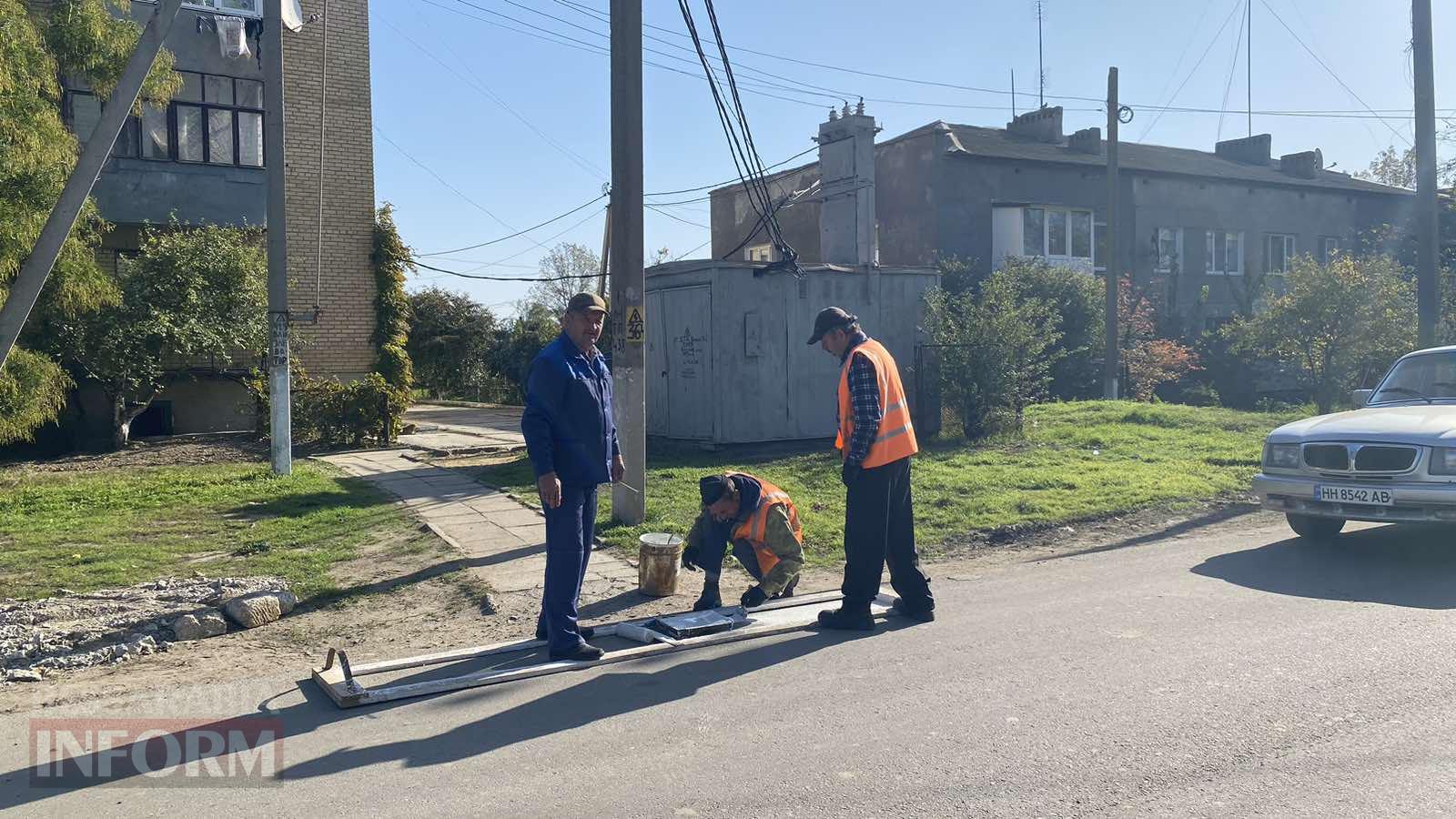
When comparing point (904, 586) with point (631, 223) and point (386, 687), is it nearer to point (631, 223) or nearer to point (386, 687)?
point (386, 687)

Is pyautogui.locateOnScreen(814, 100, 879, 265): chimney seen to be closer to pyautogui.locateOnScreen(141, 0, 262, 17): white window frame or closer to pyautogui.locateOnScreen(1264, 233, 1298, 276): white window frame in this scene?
pyautogui.locateOnScreen(141, 0, 262, 17): white window frame

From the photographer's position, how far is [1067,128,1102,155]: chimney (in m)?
31.4

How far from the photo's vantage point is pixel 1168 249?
3212 centimetres

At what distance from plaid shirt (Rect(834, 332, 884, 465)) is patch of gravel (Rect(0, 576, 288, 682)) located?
162 inches

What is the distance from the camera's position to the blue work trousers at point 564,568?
5586 millimetres

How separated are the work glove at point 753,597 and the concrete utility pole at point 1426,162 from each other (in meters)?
12.1

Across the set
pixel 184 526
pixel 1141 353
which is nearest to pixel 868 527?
pixel 184 526

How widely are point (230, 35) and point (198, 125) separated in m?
1.68

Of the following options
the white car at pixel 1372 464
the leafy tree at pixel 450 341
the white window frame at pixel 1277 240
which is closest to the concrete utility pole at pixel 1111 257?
the white car at pixel 1372 464

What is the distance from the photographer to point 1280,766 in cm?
397

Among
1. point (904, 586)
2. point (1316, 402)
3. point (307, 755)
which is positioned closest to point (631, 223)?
point (904, 586)

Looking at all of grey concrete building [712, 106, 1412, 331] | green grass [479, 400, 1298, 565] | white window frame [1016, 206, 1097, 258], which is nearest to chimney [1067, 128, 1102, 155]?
grey concrete building [712, 106, 1412, 331]

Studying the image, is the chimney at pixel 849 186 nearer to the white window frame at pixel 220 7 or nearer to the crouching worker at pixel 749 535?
the crouching worker at pixel 749 535

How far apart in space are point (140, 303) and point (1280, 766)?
15.7 metres
